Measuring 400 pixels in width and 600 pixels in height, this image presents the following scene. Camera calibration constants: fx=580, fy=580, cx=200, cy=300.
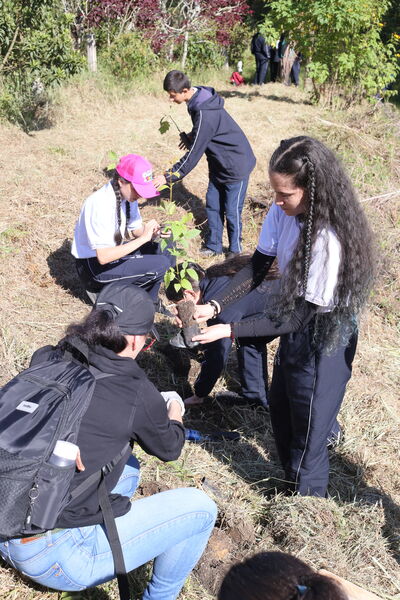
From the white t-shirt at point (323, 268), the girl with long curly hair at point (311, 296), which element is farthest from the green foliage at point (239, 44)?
the white t-shirt at point (323, 268)

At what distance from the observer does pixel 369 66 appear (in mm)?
10195

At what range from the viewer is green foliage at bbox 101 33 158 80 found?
35.2 ft

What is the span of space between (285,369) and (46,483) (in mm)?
1303

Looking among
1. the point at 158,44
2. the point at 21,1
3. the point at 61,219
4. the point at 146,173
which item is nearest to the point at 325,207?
the point at 146,173

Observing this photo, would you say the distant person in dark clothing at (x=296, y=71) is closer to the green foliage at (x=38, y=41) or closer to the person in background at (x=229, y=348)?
the green foliage at (x=38, y=41)

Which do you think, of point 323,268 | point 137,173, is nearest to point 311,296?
point 323,268

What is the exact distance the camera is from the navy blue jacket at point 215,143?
5621 mm

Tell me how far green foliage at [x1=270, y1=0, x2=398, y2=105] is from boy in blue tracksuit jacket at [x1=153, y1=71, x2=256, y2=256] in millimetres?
4795

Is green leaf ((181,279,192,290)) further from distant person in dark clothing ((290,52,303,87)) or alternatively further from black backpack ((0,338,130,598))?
distant person in dark clothing ((290,52,303,87))

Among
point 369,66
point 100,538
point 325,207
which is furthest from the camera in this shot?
point 369,66

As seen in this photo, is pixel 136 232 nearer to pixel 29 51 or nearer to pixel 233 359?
pixel 233 359

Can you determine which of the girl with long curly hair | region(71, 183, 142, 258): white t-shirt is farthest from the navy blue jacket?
the girl with long curly hair

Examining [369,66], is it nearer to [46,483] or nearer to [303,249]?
[303,249]

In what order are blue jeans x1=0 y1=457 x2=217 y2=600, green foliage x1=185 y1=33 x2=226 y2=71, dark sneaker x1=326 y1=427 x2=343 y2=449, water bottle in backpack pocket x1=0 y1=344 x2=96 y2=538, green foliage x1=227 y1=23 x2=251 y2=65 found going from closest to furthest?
water bottle in backpack pocket x1=0 y1=344 x2=96 y2=538 → blue jeans x1=0 y1=457 x2=217 y2=600 → dark sneaker x1=326 y1=427 x2=343 y2=449 → green foliage x1=185 y1=33 x2=226 y2=71 → green foliage x1=227 y1=23 x2=251 y2=65
